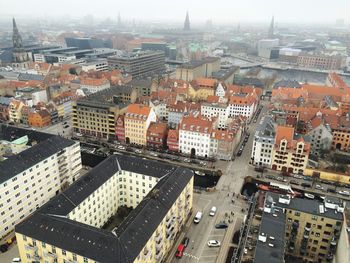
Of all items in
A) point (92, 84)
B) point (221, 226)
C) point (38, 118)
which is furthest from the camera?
point (92, 84)

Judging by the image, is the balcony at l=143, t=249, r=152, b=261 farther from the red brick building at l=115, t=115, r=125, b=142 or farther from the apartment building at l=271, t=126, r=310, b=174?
the red brick building at l=115, t=115, r=125, b=142

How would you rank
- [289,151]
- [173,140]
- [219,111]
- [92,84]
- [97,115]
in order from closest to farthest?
[289,151] < [173,140] < [97,115] < [219,111] < [92,84]

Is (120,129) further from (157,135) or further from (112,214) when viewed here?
(112,214)

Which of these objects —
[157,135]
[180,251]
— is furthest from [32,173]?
[157,135]

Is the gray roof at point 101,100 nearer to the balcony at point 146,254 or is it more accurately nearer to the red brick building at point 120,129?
the red brick building at point 120,129

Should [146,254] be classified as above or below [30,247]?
below

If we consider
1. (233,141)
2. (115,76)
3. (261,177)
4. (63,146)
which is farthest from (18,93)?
Answer: (261,177)

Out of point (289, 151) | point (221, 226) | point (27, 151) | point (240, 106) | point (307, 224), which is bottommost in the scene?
point (221, 226)
